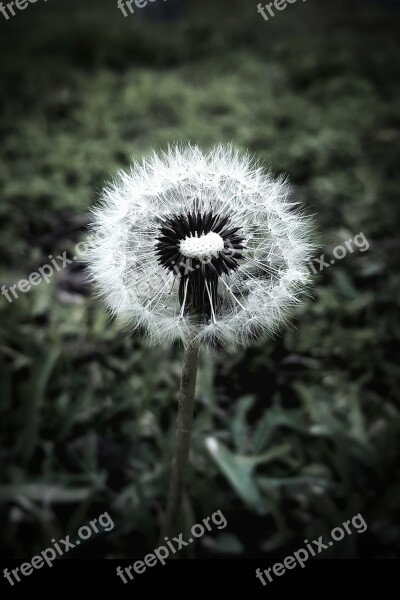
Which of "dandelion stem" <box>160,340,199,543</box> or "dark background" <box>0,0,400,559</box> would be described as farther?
"dark background" <box>0,0,400,559</box>

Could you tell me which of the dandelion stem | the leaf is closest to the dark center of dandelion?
the dandelion stem

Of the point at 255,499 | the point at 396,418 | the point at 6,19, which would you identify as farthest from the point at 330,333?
the point at 6,19

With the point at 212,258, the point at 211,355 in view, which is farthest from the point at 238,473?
the point at 212,258

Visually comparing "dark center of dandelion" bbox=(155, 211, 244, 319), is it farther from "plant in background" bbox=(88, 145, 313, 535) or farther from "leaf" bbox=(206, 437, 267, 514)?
"leaf" bbox=(206, 437, 267, 514)

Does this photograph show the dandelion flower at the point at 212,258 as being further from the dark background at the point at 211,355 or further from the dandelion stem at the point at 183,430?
the dark background at the point at 211,355

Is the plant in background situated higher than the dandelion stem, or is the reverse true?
the plant in background

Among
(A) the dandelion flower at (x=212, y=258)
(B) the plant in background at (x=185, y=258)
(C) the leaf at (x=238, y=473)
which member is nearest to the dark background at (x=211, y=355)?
(C) the leaf at (x=238, y=473)
